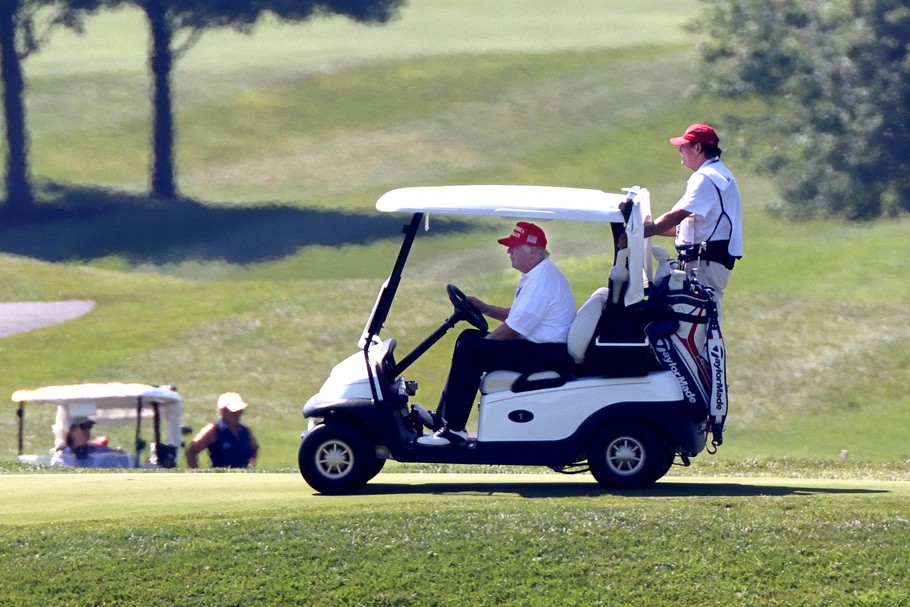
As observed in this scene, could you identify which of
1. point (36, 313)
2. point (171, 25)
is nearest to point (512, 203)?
point (36, 313)

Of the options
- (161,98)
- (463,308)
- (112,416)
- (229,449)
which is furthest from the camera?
(161,98)

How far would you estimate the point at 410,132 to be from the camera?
48.6 metres

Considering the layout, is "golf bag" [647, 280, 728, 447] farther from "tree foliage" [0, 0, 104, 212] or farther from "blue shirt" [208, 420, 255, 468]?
"tree foliage" [0, 0, 104, 212]

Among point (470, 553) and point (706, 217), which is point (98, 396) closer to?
point (706, 217)

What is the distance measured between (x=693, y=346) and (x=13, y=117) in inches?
1405

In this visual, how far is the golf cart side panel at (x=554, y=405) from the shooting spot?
9.24 metres

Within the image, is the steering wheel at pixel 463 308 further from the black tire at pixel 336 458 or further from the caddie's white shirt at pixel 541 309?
the black tire at pixel 336 458

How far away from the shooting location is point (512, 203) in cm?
915

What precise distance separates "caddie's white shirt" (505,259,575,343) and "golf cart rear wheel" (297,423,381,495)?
110cm

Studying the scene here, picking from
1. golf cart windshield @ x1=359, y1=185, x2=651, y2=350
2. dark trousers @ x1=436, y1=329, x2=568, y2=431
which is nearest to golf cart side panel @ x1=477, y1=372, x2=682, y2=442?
dark trousers @ x1=436, y1=329, x2=568, y2=431

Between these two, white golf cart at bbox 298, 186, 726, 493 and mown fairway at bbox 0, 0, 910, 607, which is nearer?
mown fairway at bbox 0, 0, 910, 607

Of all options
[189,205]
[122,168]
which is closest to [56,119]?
[122,168]

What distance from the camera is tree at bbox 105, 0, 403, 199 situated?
4356cm

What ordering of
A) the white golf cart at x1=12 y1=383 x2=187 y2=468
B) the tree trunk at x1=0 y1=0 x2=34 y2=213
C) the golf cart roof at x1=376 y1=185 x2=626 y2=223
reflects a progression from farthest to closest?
the tree trunk at x1=0 y1=0 x2=34 y2=213 → the white golf cart at x1=12 y1=383 x2=187 y2=468 → the golf cart roof at x1=376 y1=185 x2=626 y2=223
